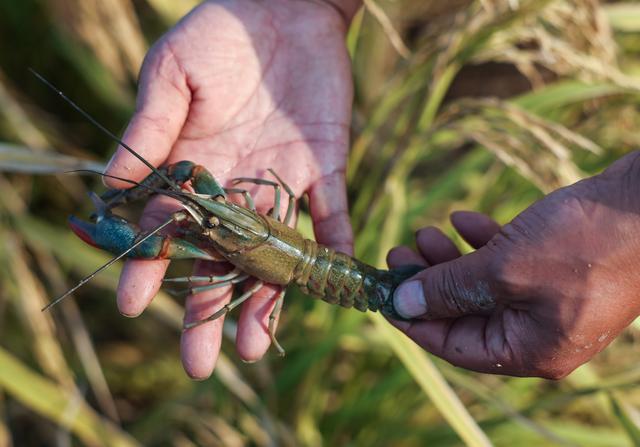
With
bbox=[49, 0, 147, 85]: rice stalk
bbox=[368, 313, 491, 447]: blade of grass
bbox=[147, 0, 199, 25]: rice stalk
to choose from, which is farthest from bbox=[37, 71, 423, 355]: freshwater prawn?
bbox=[49, 0, 147, 85]: rice stalk

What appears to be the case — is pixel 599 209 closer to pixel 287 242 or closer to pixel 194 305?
pixel 287 242

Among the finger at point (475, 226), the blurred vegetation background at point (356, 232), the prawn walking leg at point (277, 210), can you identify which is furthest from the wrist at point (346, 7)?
the finger at point (475, 226)

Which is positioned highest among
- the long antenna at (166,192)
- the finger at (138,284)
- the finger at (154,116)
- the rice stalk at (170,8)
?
the rice stalk at (170,8)

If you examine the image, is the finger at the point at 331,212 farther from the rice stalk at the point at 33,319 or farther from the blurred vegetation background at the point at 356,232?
the rice stalk at the point at 33,319

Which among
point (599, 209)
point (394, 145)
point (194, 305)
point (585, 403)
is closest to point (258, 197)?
point (194, 305)

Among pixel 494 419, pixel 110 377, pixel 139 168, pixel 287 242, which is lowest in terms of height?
pixel 494 419

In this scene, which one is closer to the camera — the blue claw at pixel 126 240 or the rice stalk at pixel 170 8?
the blue claw at pixel 126 240
